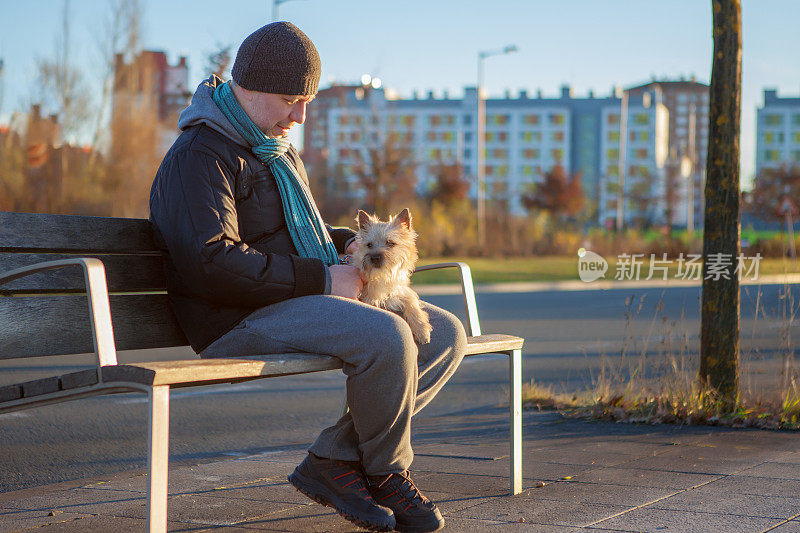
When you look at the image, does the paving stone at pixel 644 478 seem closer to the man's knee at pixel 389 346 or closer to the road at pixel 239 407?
the man's knee at pixel 389 346

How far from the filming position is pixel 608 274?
33.8 metres

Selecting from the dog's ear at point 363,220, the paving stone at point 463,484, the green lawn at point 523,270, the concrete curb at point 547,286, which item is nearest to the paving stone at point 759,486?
the paving stone at point 463,484

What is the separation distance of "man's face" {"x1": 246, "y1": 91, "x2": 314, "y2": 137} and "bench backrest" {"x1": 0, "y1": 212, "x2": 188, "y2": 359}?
2.02 feet

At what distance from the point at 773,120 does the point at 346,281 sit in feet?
499

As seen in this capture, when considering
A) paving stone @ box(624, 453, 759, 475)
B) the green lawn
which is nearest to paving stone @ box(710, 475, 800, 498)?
paving stone @ box(624, 453, 759, 475)

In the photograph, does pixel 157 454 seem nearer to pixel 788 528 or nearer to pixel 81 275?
pixel 81 275

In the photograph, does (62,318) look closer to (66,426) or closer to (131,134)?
(66,426)

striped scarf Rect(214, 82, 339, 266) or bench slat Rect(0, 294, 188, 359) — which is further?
striped scarf Rect(214, 82, 339, 266)

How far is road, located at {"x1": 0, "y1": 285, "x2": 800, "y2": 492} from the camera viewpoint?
5.62 metres

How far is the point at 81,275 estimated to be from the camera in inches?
145

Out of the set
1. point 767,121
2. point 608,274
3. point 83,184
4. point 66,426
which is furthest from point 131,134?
point 767,121

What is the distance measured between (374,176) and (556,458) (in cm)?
3921

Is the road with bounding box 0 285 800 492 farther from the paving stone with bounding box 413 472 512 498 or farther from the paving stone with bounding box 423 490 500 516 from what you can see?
the paving stone with bounding box 423 490 500 516

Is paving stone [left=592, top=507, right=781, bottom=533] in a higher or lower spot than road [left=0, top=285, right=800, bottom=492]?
higher
